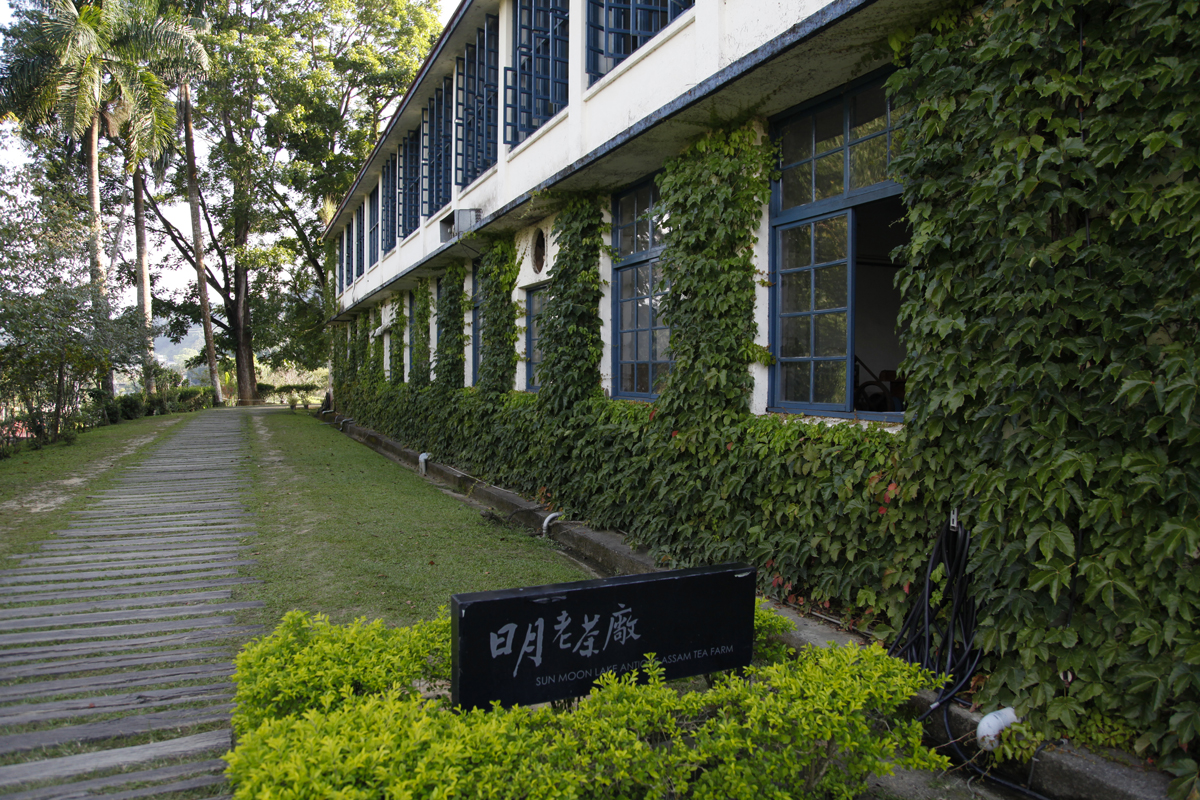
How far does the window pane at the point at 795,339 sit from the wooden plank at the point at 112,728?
425 centimetres

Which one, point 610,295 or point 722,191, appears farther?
point 610,295

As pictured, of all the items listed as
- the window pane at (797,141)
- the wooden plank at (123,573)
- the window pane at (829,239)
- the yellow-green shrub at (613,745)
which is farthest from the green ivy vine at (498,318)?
the yellow-green shrub at (613,745)

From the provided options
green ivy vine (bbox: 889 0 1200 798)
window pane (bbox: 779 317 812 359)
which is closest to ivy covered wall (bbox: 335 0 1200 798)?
green ivy vine (bbox: 889 0 1200 798)

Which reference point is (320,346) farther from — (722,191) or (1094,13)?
(1094,13)

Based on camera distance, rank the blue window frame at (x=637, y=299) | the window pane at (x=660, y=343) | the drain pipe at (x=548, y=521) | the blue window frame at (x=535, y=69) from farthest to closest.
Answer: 1. the blue window frame at (x=535, y=69)
2. the drain pipe at (x=548, y=521)
3. the blue window frame at (x=637, y=299)
4. the window pane at (x=660, y=343)

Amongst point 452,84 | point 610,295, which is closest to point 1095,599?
point 610,295

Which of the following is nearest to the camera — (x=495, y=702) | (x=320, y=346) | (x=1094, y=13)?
(x=495, y=702)

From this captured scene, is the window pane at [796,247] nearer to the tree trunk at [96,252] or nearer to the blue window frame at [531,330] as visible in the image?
the blue window frame at [531,330]

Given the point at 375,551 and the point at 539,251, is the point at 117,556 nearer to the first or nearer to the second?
the point at 375,551

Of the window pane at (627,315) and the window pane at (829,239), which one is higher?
the window pane at (829,239)

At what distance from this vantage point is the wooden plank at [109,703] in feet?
11.7

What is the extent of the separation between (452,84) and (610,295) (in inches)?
286

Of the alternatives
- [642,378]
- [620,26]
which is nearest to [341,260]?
[620,26]

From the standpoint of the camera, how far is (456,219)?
11.0 metres
